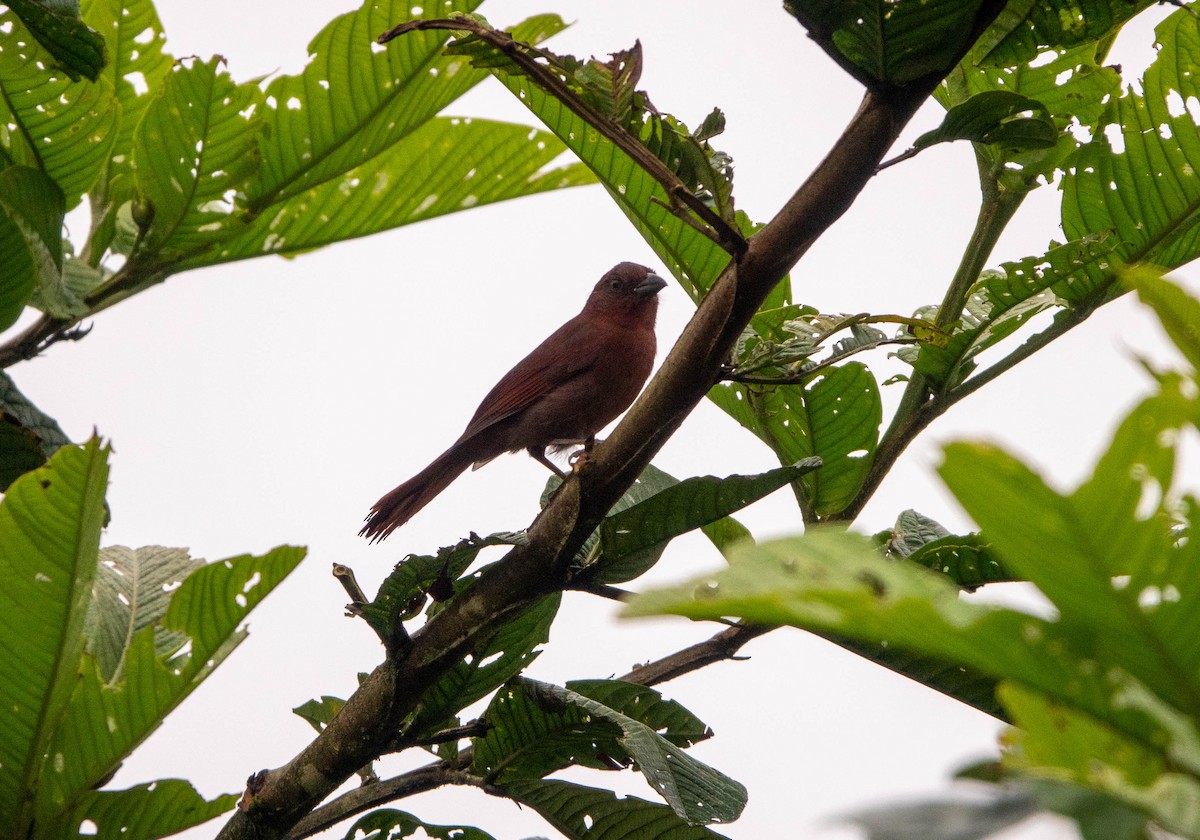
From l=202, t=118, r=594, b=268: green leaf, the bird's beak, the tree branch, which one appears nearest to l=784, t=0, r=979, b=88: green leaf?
the tree branch

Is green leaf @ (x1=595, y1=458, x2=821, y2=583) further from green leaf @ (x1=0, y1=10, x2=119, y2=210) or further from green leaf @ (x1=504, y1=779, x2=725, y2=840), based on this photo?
green leaf @ (x1=0, y1=10, x2=119, y2=210)

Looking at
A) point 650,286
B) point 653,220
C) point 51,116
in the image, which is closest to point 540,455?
point 650,286

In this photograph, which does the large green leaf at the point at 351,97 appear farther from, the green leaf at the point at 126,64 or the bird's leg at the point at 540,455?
the bird's leg at the point at 540,455

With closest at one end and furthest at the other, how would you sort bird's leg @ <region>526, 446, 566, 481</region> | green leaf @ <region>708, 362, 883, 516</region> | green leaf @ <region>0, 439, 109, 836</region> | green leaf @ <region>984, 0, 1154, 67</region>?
green leaf @ <region>0, 439, 109, 836</region> < green leaf @ <region>984, 0, 1154, 67</region> < green leaf @ <region>708, 362, 883, 516</region> < bird's leg @ <region>526, 446, 566, 481</region>

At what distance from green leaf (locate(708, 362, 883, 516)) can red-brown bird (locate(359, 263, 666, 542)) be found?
1998 mm

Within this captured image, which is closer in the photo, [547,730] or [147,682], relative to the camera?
[147,682]

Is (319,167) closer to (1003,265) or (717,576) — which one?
(1003,265)

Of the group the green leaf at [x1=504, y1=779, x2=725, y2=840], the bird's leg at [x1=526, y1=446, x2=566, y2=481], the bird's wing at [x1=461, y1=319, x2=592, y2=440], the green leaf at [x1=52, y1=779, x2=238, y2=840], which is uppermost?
the bird's wing at [x1=461, y1=319, x2=592, y2=440]

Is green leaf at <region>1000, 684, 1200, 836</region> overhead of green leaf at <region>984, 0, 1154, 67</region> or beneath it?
beneath

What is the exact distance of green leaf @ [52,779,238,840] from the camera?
6.92 feet

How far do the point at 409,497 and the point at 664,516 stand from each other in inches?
89.9

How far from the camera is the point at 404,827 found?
263 cm

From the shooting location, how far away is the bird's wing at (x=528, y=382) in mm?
4797

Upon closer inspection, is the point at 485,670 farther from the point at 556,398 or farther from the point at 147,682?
the point at 556,398
